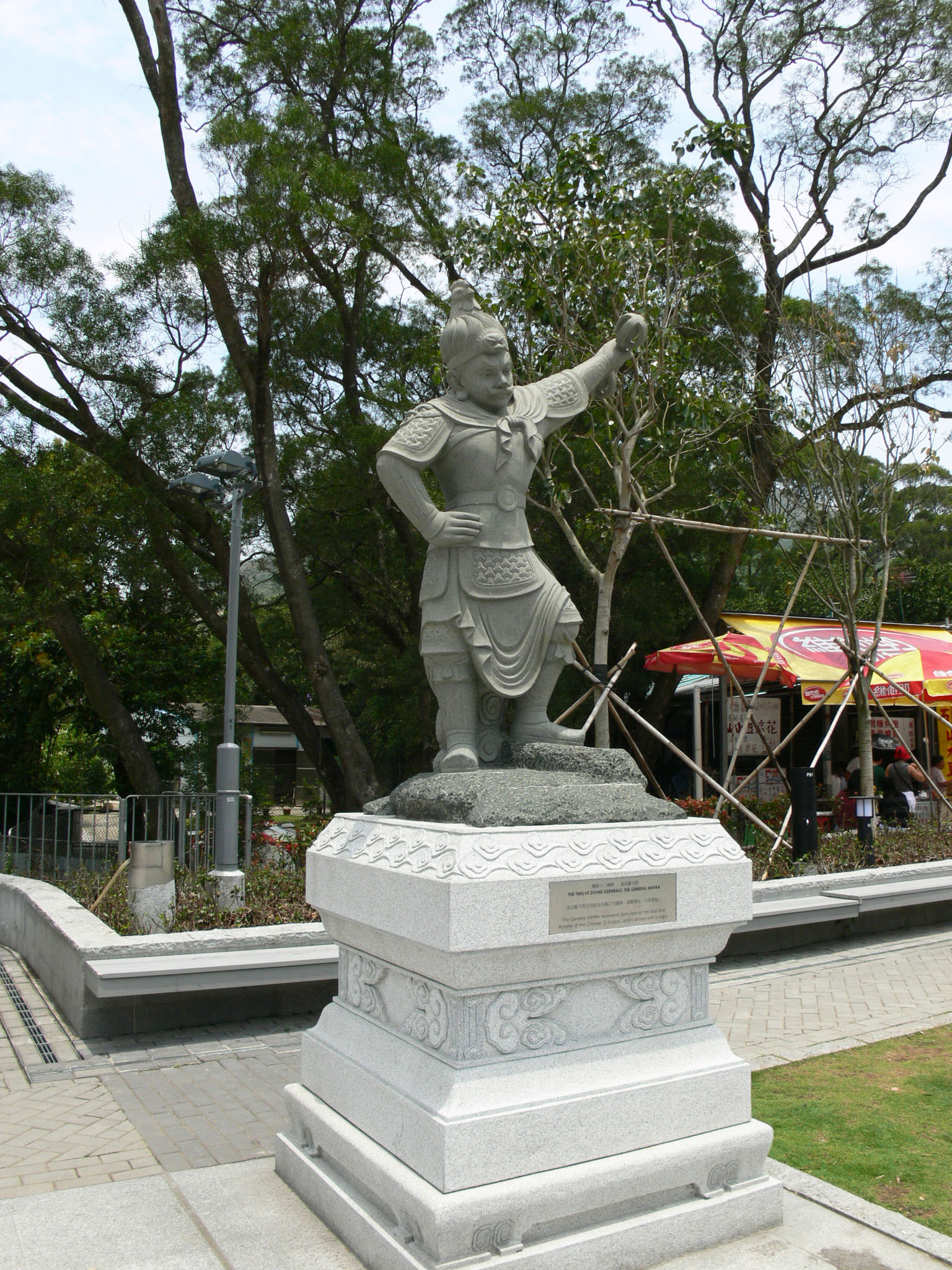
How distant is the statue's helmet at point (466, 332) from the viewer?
172 inches

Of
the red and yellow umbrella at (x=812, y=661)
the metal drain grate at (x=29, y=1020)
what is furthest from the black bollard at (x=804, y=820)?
the metal drain grate at (x=29, y=1020)

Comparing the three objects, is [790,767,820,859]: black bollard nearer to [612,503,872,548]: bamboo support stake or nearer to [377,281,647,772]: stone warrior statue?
[612,503,872,548]: bamboo support stake

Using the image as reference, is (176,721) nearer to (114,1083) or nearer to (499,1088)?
(114,1083)

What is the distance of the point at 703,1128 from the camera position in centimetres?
339

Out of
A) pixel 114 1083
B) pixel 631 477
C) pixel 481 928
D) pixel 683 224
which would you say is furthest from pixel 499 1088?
pixel 683 224

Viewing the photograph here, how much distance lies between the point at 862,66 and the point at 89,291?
39.2 feet

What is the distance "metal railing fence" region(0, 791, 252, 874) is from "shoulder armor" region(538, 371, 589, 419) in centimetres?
435

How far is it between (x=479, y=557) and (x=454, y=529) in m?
0.17

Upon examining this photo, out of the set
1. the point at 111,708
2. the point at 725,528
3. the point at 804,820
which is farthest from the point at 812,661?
the point at 111,708

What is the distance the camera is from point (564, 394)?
15.6 feet

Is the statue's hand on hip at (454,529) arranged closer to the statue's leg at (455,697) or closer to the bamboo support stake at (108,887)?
the statue's leg at (455,697)

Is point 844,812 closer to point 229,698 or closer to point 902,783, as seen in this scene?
point 902,783

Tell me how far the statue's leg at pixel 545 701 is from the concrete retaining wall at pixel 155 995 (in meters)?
2.63

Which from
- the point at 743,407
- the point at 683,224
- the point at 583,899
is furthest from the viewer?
the point at 743,407
